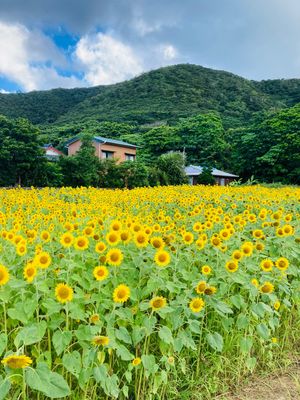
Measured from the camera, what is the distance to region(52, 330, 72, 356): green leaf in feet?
5.86

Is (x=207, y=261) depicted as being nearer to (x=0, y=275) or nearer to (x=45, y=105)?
(x=0, y=275)

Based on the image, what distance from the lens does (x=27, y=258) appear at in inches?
92.2

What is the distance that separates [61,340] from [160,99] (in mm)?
68069

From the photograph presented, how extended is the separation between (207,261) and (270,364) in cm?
85

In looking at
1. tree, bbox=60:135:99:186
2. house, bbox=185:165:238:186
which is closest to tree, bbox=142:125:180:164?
house, bbox=185:165:238:186

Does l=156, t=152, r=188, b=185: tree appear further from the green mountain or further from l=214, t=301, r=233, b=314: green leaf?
the green mountain

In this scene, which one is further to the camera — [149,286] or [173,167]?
[173,167]

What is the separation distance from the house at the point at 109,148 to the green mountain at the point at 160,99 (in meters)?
19.8

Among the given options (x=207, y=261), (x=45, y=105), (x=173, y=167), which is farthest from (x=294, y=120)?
(x=45, y=105)

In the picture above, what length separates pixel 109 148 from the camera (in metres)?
35.8

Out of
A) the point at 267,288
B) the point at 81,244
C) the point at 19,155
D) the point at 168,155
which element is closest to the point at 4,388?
the point at 81,244

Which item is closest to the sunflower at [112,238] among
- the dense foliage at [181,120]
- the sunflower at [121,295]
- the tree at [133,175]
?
the sunflower at [121,295]

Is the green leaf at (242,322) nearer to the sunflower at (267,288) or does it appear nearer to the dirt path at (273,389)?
the sunflower at (267,288)

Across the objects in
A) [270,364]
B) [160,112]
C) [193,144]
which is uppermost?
[160,112]
